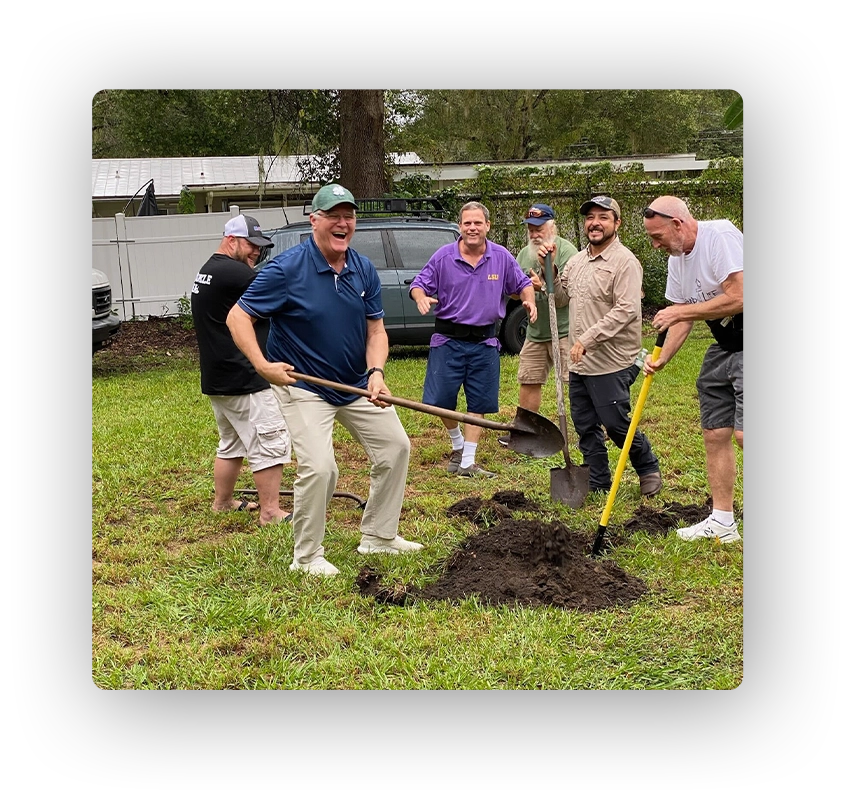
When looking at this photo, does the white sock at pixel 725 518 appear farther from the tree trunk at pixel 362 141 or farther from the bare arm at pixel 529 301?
the tree trunk at pixel 362 141

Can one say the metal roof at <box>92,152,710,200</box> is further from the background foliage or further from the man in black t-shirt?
the man in black t-shirt

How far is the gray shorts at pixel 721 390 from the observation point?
514 cm

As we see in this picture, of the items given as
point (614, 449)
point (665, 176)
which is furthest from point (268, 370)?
point (665, 176)

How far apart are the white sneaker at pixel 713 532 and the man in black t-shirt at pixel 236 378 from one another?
2.57 meters

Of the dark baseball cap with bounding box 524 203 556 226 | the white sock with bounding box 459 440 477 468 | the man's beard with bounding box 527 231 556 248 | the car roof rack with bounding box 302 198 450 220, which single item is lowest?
the white sock with bounding box 459 440 477 468

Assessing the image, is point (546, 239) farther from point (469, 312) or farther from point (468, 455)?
point (468, 455)

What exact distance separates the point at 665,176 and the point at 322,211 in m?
12.6

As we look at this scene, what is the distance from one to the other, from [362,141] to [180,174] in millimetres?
12917

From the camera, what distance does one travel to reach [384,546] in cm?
550

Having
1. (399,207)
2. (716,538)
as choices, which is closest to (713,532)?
(716,538)

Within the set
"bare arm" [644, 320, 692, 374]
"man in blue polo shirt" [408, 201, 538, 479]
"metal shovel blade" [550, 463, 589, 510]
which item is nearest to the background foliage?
"man in blue polo shirt" [408, 201, 538, 479]

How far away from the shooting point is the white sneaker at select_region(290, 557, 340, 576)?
5078 millimetres

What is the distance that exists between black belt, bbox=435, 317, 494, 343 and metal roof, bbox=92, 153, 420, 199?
17214 millimetres

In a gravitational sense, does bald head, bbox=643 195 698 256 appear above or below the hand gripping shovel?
above
